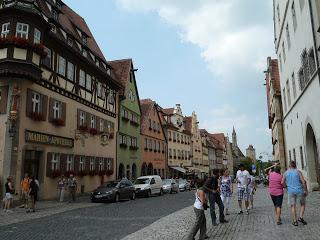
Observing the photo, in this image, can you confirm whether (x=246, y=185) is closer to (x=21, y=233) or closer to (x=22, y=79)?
(x=21, y=233)

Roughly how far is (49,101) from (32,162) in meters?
4.23

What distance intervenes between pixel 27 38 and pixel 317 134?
17.0 metres

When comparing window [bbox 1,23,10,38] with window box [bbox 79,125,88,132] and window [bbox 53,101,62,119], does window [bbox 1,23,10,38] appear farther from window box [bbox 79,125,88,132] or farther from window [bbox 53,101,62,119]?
window box [bbox 79,125,88,132]

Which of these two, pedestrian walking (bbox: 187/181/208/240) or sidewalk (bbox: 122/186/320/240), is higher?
pedestrian walking (bbox: 187/181/208/240)

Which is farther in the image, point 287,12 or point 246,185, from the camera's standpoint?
point 287,12

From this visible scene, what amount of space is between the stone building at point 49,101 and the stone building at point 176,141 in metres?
25.7

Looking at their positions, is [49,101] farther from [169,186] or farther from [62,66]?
[169,186]

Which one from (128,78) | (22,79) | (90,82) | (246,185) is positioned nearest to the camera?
(246,185)

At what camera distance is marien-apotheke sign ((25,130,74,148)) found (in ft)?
70.8

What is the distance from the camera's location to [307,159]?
22.9 metres

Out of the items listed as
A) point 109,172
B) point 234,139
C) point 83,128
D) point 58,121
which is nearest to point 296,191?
point 58,121

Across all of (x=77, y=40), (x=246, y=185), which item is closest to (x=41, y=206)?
(x=246, y=185)

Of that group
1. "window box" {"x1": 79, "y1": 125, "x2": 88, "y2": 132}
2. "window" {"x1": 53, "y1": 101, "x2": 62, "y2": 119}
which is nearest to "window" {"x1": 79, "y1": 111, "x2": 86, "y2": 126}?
"window box" {"x1": 79, "y1": 125, "x2": 88, "y2": 132}

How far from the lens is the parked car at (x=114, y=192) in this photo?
23.4 meters
